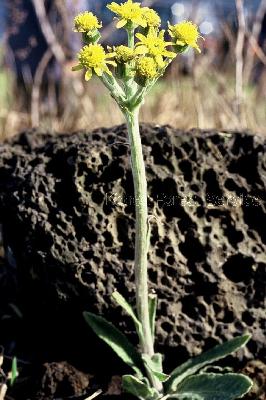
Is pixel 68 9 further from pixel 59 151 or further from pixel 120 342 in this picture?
pixel 120 342

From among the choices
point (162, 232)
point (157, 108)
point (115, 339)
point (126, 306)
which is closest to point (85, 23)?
point (162, 232)

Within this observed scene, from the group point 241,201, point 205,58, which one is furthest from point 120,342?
point 205,58

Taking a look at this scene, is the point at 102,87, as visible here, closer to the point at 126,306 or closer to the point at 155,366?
A: the point at 126,306

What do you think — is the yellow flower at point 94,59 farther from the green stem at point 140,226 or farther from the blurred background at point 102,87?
the blurred background at point 102,87

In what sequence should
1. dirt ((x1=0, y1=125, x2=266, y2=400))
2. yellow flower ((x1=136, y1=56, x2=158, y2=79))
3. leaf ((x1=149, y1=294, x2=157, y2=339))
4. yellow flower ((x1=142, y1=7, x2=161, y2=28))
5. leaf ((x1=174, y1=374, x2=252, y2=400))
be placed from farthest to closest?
1. dirt ((x1=0, y1=125, x2=266, y2=400))
2. leaf ((x1=149, y1=294, x2=157, y2=339))
3. leaf ((x1=174, y1=374, x2=252, y2=400))
4. yellow flower ((x1=142, y1=7, x2=161, y2=28))
5. yellow flower ((x1=136, y1=56, x2=158, y2=79))

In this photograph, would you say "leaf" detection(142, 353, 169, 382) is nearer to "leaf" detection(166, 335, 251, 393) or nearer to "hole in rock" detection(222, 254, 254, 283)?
"leaf" detection(166, 335, 251, 393)

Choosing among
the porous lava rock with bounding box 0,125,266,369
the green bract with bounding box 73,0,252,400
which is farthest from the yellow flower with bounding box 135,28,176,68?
the porous lava rock with bounding box 0,125,266,369

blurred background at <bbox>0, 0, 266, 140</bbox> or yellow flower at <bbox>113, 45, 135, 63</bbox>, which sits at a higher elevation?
blurred background at <bbox>0, 0, 266, 140</bbox>

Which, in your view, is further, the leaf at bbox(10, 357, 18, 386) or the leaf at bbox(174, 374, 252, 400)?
the leaf at bbox(10, 357, 18, 386)
